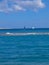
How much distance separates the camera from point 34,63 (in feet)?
51.3

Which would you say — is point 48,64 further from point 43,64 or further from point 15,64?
point 15,64

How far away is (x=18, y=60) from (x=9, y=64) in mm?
1741

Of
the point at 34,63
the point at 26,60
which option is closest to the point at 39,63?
the point at 34,63

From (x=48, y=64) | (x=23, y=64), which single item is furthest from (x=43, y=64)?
(x=23, y=64)

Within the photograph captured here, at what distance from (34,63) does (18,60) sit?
1.70 meters

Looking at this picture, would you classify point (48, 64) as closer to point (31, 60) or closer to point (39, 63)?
point (39, 63)

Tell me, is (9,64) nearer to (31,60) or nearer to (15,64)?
(15,64)

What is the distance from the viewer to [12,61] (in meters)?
16.5

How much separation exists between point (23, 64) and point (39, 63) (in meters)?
1.09

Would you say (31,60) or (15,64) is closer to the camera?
(15,64)

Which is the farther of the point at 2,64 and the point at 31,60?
the point at 31,60

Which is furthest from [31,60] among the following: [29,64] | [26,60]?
[29,64]

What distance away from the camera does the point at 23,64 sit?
1529cm

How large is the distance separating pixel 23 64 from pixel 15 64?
0.52 m
